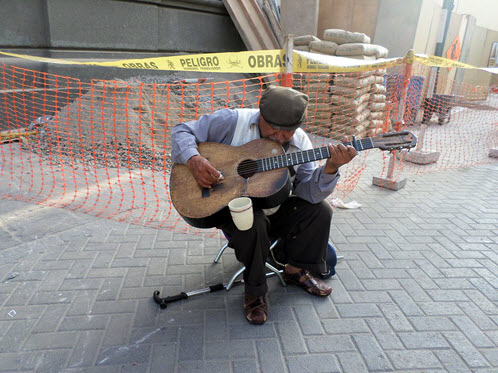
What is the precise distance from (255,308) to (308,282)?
50 centimetres

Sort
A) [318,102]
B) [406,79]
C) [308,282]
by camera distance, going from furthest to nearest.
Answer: [318,102], [406,79], [308,282]

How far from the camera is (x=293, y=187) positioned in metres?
2.59

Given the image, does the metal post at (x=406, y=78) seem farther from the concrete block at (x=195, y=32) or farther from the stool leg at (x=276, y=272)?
the concrete block at (x=195, y=32)

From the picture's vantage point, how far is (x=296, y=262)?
8.58ft

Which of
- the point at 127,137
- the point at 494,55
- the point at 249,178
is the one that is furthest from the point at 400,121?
the point at 494,55

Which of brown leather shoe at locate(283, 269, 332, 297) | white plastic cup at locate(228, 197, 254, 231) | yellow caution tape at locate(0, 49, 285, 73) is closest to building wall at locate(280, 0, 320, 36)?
yellow caution tape at locate(0, 49, 285, 73)

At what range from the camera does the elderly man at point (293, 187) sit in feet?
7.53

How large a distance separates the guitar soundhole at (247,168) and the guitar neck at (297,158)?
0.03 m

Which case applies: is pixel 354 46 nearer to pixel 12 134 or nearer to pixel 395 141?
pixel 395 141

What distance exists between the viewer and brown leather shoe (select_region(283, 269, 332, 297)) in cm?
264

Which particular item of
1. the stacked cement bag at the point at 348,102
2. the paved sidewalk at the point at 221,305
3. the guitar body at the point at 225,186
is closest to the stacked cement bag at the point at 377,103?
the stacked cement bag at the point at 348,102

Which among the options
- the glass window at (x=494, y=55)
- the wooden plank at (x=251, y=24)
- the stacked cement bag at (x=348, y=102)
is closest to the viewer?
the stacked cement bag at (x=348, y=102)

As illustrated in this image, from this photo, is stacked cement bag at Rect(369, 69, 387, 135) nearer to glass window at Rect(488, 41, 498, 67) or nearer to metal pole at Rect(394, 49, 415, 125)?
metal pole at Rect(394, 49, 415, 125)

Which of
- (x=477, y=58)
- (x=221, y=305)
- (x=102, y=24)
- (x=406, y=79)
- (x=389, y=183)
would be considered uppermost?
(x=477, y=58)
